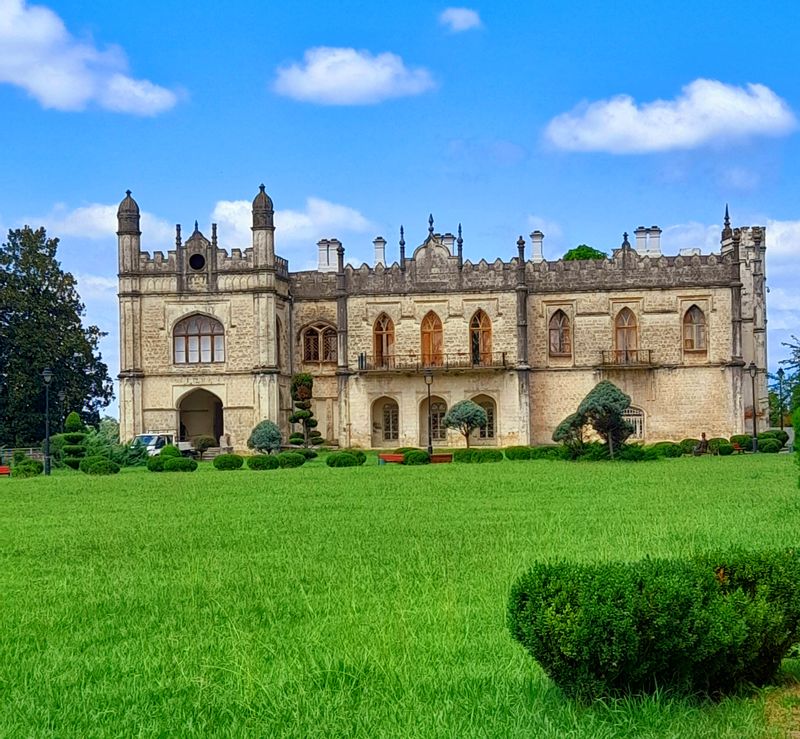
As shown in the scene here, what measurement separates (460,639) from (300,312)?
3910 cm

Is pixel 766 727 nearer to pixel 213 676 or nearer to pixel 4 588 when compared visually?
pixel 213 676

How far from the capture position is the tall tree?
46.3m

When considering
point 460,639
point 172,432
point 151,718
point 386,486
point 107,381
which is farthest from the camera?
point 107,381

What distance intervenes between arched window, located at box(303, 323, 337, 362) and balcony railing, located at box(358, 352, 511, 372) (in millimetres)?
1714

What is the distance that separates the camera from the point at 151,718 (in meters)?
6.90

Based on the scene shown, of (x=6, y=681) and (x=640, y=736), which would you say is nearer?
(x=640, y=736)

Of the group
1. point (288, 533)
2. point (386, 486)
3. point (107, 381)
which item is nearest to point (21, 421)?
point (107, 381)

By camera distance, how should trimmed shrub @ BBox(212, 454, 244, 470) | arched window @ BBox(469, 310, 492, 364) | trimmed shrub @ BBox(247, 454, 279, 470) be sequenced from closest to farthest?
1. trimmed shrub @ BBox(247, 454, 279, 470)
2. trimmed shrub @ BBox(212, 454, 244, 470)
3. arched window @ BBox(469, 310, 492, 364)

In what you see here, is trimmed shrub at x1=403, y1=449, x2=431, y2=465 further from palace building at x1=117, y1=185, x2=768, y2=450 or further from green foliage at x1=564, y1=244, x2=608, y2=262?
green foliage at x1=564, y1=244, x2=608, y2=262

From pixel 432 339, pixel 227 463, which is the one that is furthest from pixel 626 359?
pixel 227 463

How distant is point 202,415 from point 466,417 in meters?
12.9

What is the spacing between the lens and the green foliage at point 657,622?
254 inches

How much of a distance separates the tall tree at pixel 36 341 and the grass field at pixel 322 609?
26073mm

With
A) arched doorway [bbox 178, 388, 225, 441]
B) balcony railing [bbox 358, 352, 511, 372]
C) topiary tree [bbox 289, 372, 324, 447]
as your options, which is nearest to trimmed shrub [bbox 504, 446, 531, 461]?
balcony railing [bbox 358, 352, 511, 372]
